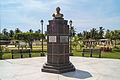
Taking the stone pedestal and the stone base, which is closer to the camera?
the stone base

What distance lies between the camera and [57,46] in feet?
24.1

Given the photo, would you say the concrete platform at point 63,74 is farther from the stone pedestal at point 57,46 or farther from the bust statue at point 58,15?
the bust statue at point 58,15

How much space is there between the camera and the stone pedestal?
732 centimetres

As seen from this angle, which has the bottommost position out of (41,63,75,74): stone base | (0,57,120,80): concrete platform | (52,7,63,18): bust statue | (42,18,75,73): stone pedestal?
(0,57,120,80): concrete platform

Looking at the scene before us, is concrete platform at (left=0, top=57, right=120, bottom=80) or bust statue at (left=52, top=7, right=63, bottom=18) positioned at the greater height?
bust statue at (left=52, top=7, right=63, bottom=18)

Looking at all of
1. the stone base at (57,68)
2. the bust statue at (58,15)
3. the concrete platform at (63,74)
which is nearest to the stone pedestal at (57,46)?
the stone base at (57,68)

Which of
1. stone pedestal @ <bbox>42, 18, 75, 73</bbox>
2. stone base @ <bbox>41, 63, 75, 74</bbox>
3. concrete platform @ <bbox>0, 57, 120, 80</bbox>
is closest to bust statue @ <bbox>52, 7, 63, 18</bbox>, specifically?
stone pedestal @ <bbox>42, 18, 75, 73</bbox>

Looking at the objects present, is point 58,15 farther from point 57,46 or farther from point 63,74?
point 63,74

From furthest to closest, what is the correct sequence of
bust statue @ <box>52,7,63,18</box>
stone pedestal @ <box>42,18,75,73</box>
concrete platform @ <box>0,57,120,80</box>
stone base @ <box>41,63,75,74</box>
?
bust statue @ <box>52,7,63,18</box>
stone pedestal @ <box>42,18,75,73</box>
stone base @ <box>41,63,75,74</box>
concrete platform @ <box>0,57,120,80</box>

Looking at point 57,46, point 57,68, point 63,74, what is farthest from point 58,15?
point 63,74

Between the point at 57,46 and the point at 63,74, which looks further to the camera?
the point at 57,46

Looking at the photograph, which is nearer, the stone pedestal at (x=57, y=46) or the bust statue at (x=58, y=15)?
the stone pedestal at (x=57, y=46)

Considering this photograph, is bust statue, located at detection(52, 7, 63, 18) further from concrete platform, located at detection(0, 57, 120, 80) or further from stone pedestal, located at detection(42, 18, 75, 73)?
concrete platform, located at detection(0, 57, 120, 80)

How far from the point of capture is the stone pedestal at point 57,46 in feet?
24.0
